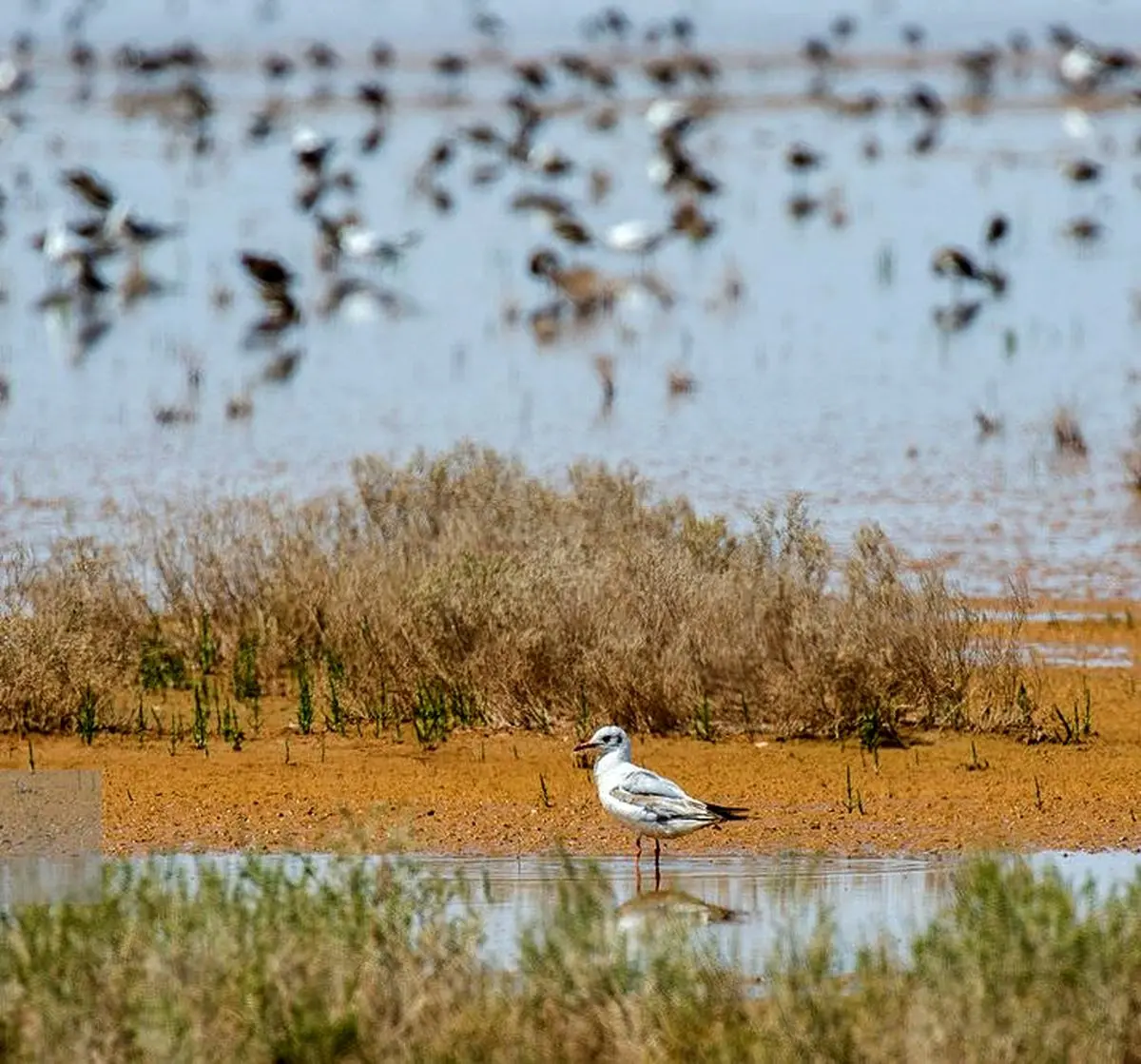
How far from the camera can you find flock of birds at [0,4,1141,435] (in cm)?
3027

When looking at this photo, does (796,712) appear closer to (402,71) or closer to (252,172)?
(252,172)

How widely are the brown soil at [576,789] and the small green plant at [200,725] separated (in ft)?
0.38

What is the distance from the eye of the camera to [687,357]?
1064 inches

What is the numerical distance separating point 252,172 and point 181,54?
11366mm

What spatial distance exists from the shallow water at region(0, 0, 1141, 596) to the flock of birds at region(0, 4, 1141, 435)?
0.28 metres

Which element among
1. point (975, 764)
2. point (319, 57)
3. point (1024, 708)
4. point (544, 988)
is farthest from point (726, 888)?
A: point (319, 57)

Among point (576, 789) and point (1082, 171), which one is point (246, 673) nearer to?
point (576, 789)

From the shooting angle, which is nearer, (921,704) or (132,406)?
(921,704)

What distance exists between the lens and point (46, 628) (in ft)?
41.0

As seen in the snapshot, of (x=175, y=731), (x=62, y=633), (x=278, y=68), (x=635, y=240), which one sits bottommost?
(x=175, y=731)

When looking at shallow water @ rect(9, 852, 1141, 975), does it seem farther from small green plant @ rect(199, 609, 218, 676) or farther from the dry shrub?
small green plant @ rect(199, 609, 218, 676)

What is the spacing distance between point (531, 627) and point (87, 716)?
2032mm

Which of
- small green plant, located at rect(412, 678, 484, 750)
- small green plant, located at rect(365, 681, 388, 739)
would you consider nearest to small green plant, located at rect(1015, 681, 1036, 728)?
small green plant, located at rect(412, 678, 484, 750)

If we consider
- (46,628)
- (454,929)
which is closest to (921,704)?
(46,628)
